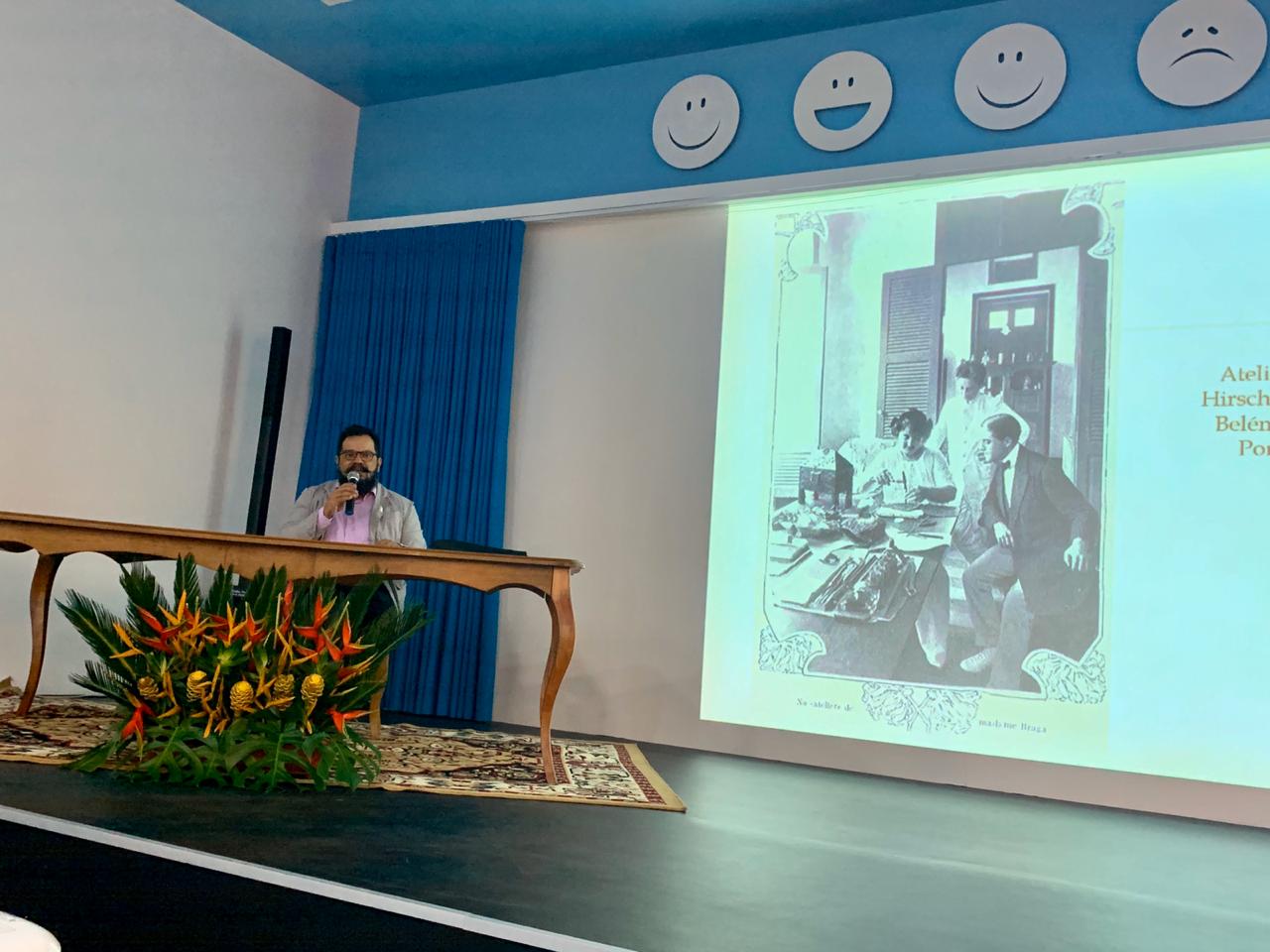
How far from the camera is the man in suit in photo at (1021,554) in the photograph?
412 cm

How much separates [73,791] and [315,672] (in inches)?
24.4

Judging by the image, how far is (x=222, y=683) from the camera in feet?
9.62

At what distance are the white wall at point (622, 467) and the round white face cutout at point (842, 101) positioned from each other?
22.0 inches

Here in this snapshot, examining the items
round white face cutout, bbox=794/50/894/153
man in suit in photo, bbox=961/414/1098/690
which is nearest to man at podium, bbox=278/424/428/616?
man in suit in photo, bbox=961/414/1098/690

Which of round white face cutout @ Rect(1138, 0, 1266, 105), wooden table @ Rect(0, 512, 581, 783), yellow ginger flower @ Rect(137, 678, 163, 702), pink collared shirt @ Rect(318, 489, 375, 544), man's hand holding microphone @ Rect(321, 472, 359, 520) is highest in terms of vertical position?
round white face cutout @ Rect(1138, 0, 1266, 105)

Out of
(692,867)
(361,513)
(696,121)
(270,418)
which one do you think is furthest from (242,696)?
(696,121)

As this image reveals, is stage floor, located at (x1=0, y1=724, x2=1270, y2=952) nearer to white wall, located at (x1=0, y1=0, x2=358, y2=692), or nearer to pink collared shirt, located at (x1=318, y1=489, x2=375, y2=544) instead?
pink collared shirt, located at (x1=318, y1=489, x2=375, y2=544)

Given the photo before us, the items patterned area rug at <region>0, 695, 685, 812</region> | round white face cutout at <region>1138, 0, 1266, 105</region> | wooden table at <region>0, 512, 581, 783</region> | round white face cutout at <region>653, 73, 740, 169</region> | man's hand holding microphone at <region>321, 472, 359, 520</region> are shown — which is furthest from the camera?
round white face cutout at <region>653, 73, 740, 169</region>

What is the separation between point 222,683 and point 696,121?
3321 millimetres

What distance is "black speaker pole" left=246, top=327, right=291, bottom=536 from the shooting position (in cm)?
519

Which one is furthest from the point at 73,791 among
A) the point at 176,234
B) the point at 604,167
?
the point at 604,167

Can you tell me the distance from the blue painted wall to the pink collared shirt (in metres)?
1.85

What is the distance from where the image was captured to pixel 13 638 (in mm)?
4617

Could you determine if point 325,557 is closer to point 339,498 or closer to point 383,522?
point 339,498
